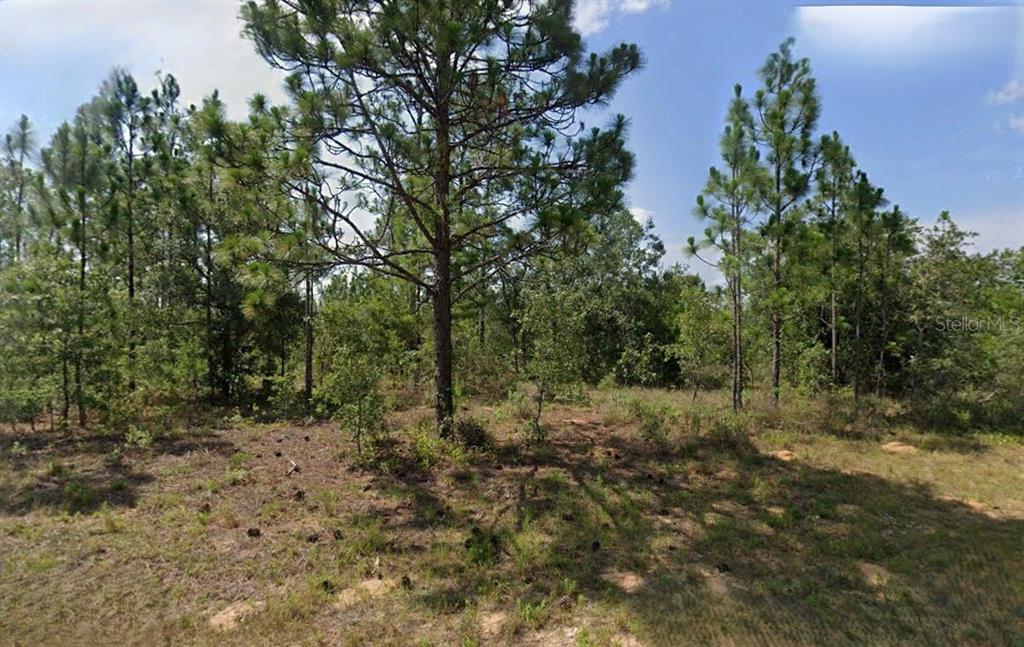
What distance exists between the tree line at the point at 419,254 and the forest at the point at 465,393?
2.3 inches

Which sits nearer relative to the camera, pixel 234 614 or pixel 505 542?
pixel 234 614

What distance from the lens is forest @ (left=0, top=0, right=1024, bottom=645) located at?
3320 mm

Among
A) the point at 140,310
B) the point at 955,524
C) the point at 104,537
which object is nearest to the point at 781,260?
the point at 955,524

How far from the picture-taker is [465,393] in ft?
35.8

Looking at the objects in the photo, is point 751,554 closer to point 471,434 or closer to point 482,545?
point 482,545

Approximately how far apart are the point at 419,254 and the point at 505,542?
4.72 m

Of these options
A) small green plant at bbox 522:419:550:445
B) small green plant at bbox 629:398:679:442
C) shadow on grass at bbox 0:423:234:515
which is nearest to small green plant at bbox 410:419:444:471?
small green plant at bbox 522:419:550:445

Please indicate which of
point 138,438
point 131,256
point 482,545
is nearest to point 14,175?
point 131,256

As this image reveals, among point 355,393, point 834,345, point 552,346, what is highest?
point 552,346

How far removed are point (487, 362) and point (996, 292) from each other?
1224 cm

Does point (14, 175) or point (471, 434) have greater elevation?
point (14, 175)

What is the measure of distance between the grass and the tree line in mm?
1216

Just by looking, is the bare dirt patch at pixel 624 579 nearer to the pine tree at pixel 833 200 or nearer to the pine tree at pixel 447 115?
the pine tree at pixel 447 115

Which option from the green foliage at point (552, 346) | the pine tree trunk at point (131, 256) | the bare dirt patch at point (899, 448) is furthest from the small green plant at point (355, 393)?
the bare dirt patch at point (899, 448)
